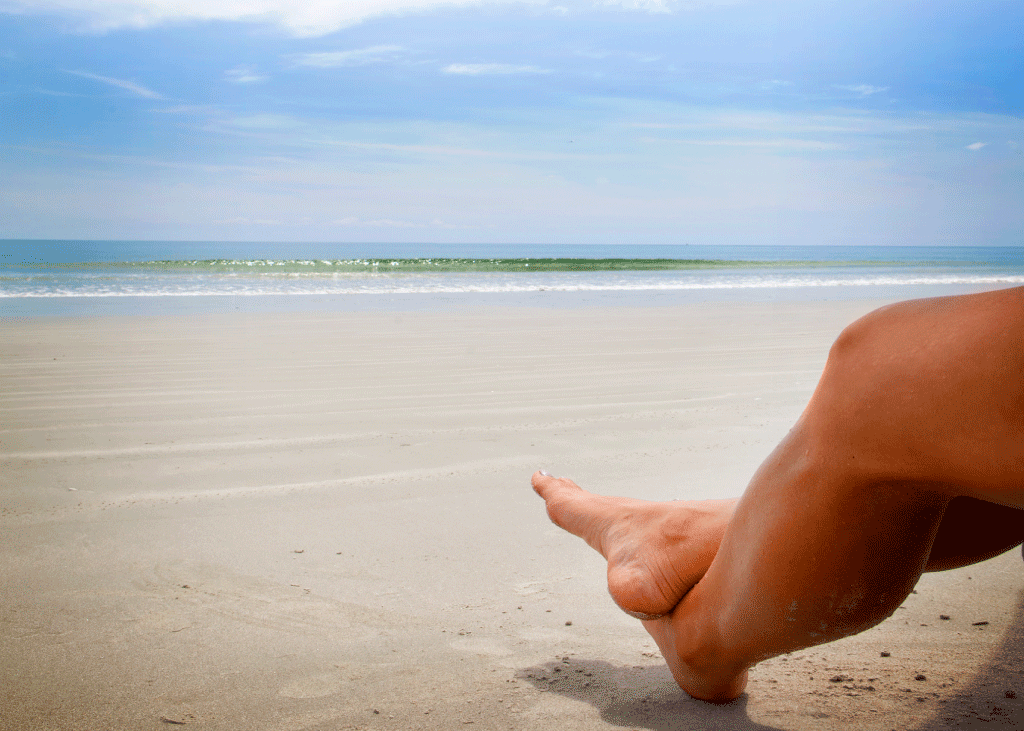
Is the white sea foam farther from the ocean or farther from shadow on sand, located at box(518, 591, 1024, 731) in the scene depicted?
shadow on sand, located at box(518, 591, 1024, 731)

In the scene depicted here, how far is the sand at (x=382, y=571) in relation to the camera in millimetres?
1352

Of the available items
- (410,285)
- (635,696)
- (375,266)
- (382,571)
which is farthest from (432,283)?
(635,696)

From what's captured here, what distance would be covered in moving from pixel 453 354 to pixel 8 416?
9.63 feet

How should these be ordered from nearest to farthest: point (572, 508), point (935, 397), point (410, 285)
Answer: point (935, 397), point (572, 508), point (410, 285)

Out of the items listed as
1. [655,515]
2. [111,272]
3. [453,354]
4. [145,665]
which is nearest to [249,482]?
[145,665]

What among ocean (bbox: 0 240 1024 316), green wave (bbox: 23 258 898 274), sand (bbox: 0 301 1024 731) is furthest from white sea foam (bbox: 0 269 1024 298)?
sand (bbox: 0 301 1024 731)

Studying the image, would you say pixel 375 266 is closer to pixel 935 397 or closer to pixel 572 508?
pixel 572 508

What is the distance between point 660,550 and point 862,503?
17.5 inches

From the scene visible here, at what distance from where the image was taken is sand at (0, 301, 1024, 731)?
1352mm

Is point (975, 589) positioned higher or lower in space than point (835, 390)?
lower

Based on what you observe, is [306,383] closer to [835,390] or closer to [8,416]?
[8,416]

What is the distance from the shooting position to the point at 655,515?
1.34 metres

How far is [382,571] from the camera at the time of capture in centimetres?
193

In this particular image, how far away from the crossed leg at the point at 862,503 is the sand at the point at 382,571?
0.34m
